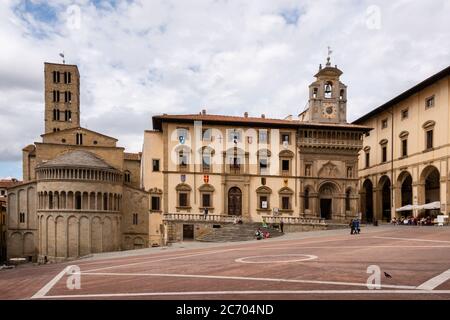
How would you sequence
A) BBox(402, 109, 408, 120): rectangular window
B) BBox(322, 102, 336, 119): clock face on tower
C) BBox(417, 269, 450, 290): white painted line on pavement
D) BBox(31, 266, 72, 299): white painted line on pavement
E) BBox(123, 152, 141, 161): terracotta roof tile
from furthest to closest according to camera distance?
BBox(123, 152, 141, 161): terracotta roof tile
BBox(322, 102, 336, 119): clock face on tower
BBox(402, 109, 408, 120): rectangular window
BBox(31, 266, 72, 299): white painted line on pavement
BBox(417, 269, 450, 290): white painted line on pavement

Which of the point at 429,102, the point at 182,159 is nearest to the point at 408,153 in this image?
the point at 429,102

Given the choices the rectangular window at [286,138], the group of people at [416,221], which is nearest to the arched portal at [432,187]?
the group of people at [416,221]

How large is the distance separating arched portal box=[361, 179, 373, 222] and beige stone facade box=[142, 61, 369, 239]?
550 inches

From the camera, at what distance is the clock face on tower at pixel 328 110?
5431 cm

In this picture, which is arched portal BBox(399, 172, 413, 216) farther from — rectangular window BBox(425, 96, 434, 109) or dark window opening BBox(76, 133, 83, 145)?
dark window opening BBox(76, 133, 83, 145)

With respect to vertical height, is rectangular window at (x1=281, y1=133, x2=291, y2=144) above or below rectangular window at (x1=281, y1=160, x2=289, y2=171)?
above

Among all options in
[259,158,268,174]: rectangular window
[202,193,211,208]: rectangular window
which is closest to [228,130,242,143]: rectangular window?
[259,158,268,174]: rectangular window

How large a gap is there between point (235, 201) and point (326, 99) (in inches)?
755

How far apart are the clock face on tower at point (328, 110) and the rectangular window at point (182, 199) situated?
22.3 meters

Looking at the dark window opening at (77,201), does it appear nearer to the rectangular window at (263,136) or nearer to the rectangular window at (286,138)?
the rectangular window at (263,136)

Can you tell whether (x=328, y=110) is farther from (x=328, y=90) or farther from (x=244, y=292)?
(x=244, y=292)

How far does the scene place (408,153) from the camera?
5288 cm

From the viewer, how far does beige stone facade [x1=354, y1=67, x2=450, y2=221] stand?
151ft
